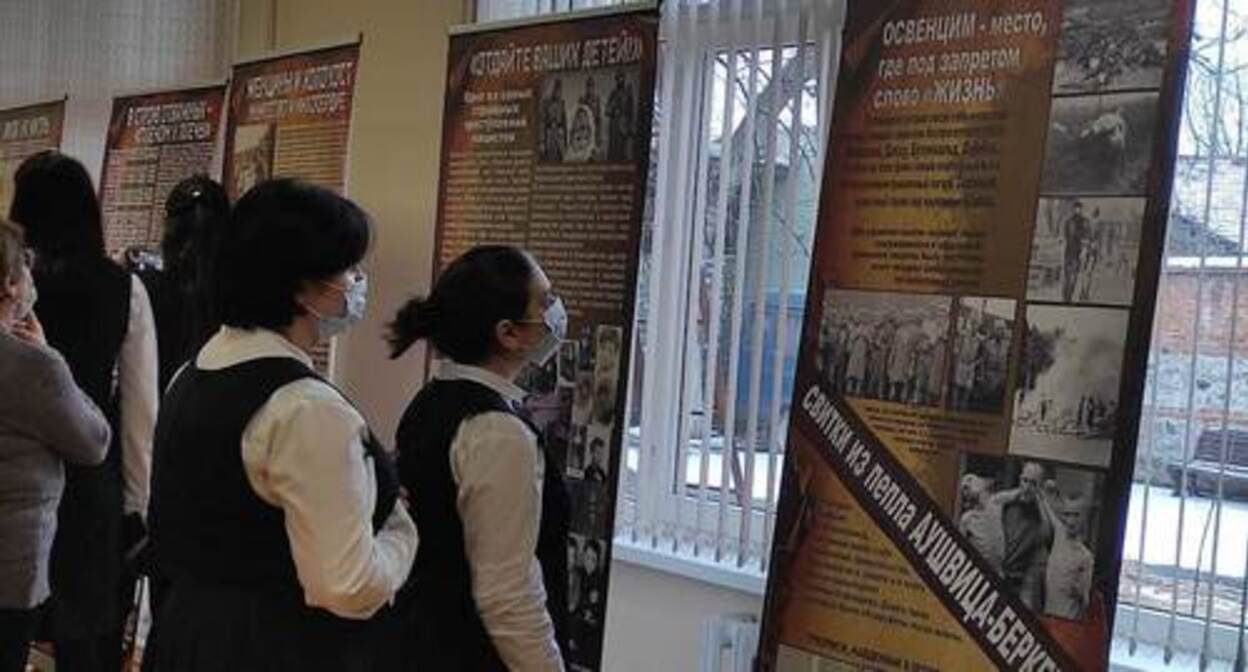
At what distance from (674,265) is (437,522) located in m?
1.31

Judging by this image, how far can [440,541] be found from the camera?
1785 millimetres

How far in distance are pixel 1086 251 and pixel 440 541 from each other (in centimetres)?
109

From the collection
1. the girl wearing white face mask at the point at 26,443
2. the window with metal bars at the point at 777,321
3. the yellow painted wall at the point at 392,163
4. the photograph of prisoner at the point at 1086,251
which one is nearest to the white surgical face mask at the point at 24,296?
the girl wearing white face mask at the point at 26,443

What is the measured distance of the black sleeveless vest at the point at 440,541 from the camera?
5.81 feet

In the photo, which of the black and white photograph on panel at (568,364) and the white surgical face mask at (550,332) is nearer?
the white surgical face mask at (550,332)

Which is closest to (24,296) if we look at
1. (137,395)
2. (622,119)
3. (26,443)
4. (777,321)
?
(26,443)

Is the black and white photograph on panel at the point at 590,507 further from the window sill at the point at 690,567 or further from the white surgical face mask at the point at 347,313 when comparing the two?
the white surgical face mask at the point at 347,313

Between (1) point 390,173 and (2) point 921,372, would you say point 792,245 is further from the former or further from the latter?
(1) point 390,173

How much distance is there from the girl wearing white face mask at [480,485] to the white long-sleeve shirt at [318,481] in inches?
8.3

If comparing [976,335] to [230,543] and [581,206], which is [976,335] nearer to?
[581,206]

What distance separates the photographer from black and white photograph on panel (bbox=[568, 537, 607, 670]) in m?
2.70

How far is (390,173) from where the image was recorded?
A: 3869mm

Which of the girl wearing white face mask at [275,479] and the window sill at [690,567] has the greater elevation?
the girl wearing white face mask at [275,479]

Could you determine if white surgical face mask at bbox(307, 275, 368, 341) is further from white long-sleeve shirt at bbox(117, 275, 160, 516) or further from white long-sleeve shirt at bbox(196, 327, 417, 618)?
white long-sleeve shirt at bbox(117, 275, 160, 516)
